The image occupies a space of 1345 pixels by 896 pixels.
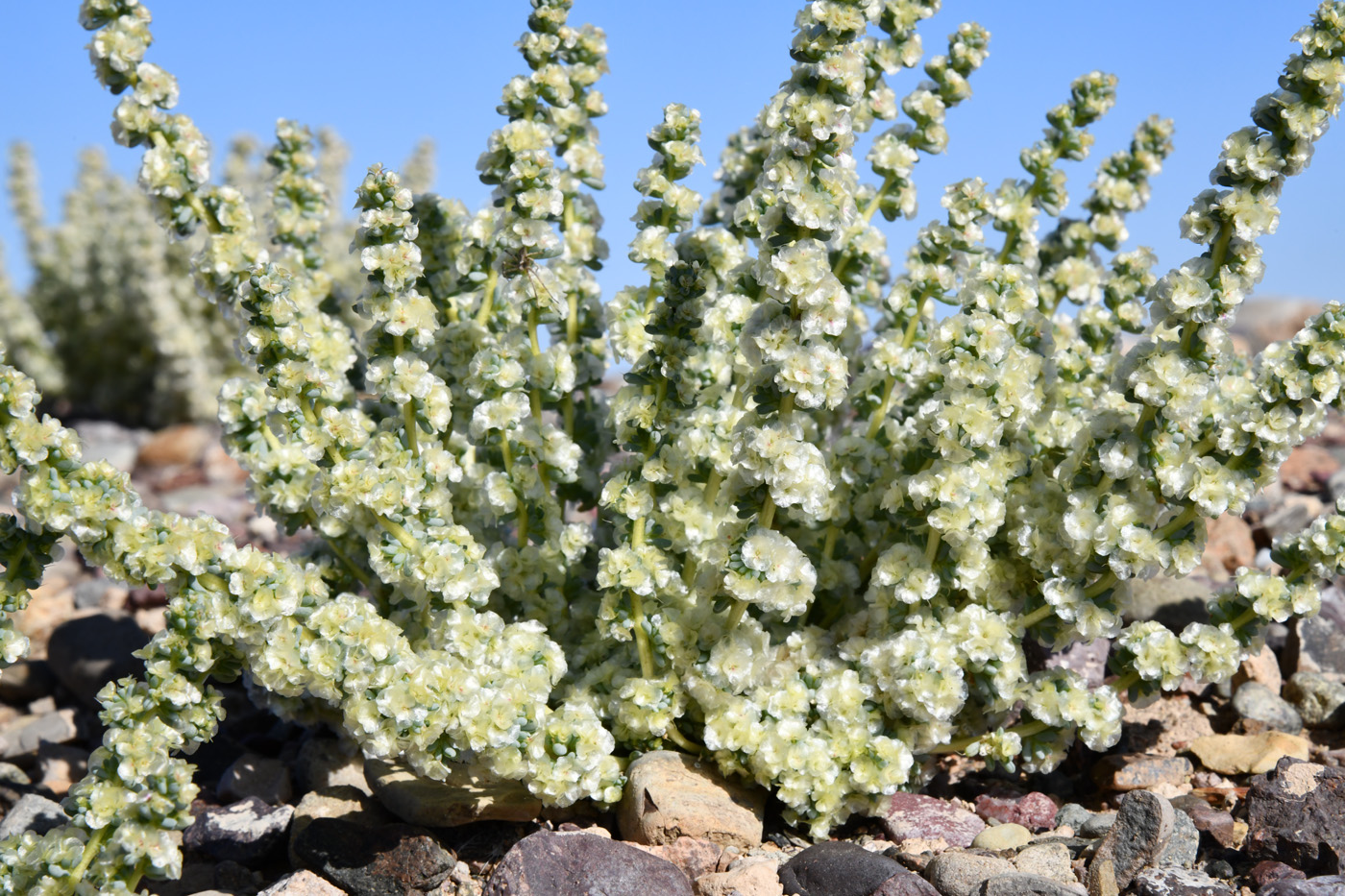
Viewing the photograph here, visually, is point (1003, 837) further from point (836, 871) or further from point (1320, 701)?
Answer: point (1320, 701)

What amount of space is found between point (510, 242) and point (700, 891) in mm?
1714

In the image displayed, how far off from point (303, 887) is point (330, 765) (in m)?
0.71

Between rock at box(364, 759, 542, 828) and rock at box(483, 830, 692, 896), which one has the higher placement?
rock at box(364, 759, 542, 828)

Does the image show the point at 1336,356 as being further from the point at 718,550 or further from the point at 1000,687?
the point at 718,550

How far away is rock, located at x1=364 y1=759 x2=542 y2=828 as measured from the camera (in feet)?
10.6

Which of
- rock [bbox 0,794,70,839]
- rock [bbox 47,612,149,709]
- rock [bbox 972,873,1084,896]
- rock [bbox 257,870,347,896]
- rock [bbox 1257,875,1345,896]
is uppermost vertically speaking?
rock [bbox 47,612,149,709]

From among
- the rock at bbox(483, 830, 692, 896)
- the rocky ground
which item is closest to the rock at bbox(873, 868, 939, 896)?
the rocky ground

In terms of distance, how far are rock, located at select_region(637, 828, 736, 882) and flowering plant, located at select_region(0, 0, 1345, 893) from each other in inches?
7.4

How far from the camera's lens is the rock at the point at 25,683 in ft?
16.4

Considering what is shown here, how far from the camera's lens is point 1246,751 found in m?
3.64

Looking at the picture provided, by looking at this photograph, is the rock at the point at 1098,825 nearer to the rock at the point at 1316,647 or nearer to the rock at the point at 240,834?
the rock at the point at 1316,647

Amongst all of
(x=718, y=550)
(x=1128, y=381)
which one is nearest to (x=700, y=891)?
(x=718, y=550)

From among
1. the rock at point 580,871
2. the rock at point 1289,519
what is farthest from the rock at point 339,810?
the rock at point 1289,519

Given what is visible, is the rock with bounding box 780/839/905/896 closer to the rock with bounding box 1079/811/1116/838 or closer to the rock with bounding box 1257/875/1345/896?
the rock with bounding box 1079/811/1116/838
